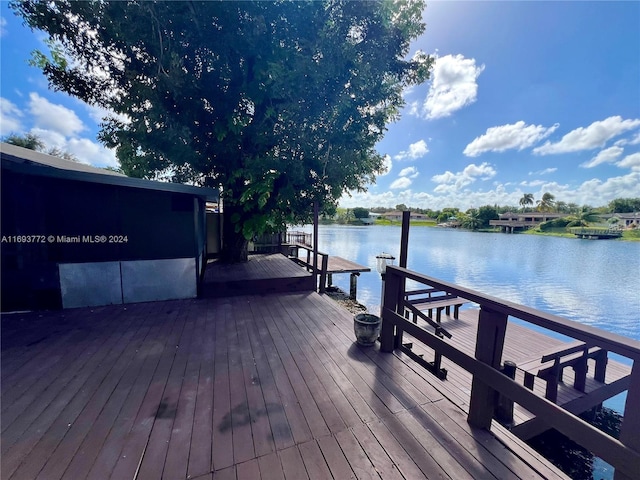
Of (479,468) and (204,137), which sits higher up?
(204,137)

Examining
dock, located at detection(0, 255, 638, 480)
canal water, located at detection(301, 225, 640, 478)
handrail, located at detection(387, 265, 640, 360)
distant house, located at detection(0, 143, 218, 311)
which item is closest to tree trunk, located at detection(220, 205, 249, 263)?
distant house, located at detection(0, 143, 218, 311)

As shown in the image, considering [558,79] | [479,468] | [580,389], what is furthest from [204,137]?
[558,79]

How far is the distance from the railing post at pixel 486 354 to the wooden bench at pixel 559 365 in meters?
1.78

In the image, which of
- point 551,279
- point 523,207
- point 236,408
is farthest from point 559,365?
point 523,207

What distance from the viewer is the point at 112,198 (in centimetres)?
419

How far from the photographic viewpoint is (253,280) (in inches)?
207

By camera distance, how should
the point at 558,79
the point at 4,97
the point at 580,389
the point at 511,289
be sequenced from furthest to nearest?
the point at 558,79 → the point at 511,289 → the point at 4,97 → the point at 580,389

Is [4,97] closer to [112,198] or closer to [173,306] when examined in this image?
[112,198]

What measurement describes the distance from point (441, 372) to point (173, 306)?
13.9ft

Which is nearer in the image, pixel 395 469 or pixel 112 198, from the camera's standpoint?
pixel 395 469

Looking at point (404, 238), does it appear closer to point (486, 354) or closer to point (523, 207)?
point (486, 354)

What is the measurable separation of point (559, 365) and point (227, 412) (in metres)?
3.93

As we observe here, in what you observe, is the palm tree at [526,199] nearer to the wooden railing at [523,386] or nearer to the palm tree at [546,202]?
the palm tree at [546,202]

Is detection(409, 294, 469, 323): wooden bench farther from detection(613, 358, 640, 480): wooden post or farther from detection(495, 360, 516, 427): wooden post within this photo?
detection(613, 358, 640, 480): wooden post
